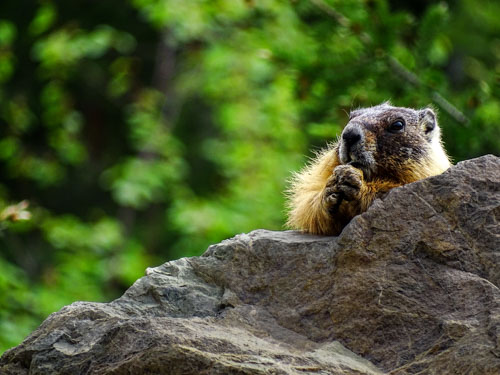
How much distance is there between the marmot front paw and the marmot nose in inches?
16.7

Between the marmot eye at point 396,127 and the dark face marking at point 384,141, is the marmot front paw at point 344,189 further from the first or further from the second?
the marmot eye at point 396,127

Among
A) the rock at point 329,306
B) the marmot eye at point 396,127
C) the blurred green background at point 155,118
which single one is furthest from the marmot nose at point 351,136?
the blurred green background at point 155,118

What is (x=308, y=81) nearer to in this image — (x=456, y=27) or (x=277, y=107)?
(x=456, y=27)

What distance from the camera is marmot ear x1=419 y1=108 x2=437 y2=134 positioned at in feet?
22.3

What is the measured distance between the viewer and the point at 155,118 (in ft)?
55.0

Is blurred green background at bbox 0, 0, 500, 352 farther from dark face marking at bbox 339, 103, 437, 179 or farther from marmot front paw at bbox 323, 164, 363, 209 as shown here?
marmot front paw at bbox 323, 164, 363, 209

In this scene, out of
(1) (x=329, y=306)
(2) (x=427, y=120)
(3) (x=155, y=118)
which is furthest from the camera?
(3) (x=155, y=118)

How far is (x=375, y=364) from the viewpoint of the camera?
16.0 ft

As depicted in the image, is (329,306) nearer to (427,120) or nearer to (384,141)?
(384,141)

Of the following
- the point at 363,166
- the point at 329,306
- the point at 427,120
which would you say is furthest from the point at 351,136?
the point at 329,306

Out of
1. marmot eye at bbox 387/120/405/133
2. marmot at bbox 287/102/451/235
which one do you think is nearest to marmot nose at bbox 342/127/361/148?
marmot at bbox 287/102/451/235

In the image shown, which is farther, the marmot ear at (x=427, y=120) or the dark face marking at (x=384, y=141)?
the marmot ear at (x=427, y=120)

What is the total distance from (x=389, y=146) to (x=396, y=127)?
202 millimetres

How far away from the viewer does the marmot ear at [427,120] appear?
681 centimetres
